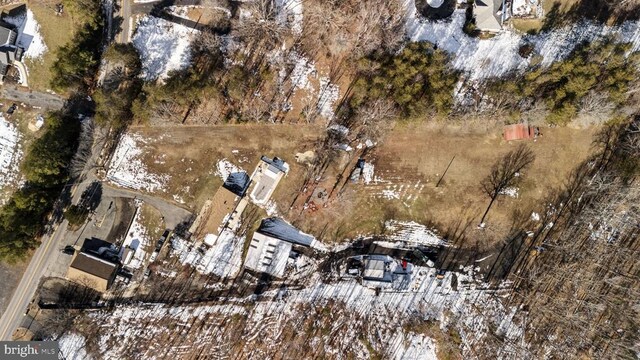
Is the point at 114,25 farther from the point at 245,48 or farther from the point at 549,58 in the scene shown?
the point at 549,58

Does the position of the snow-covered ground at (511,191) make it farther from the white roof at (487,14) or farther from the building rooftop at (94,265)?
the building rooftop at (94,265)

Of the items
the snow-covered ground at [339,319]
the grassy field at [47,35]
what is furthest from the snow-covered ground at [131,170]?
the snow-covered ground at [339,319]

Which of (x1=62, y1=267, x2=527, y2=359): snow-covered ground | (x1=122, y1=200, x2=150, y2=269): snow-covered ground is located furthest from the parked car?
(x1=62, y1=267, x2=527, y2=359): snow-covered ground

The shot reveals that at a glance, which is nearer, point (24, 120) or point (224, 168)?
point (24, 120)

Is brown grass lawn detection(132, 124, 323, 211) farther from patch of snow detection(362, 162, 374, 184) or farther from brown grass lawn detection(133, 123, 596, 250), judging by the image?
patch of snow detection(362, 162, 374, 184)

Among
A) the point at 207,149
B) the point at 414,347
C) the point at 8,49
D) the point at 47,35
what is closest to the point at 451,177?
the point at 414,347

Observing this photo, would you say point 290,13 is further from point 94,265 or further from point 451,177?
point 94,265

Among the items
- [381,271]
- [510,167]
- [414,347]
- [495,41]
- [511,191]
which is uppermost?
[495,41]
